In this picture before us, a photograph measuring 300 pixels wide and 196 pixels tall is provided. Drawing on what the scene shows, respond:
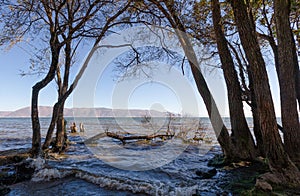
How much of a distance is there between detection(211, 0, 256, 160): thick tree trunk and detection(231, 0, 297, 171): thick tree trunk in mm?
1745

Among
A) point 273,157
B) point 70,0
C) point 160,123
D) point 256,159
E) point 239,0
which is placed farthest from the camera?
point 160,123

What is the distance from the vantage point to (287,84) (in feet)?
18.1

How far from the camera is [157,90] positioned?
377 inches

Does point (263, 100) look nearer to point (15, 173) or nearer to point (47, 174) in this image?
point (47, 174)

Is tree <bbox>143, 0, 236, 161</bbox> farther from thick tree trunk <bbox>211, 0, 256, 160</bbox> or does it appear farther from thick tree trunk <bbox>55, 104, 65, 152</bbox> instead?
thick tree trunk <bbox>55, 104, 65, 152</bbox>

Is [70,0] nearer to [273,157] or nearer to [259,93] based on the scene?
[259,93]

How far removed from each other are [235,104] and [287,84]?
153 centimetres

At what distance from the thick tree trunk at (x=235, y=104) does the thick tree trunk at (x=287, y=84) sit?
1.15m

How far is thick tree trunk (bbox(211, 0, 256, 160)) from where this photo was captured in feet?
21.1

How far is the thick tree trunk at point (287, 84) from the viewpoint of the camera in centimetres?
539

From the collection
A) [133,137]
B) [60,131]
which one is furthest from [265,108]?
[133,137]

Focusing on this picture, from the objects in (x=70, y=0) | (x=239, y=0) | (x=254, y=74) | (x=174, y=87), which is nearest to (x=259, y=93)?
(x=254, y=74)

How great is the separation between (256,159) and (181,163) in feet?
8.42

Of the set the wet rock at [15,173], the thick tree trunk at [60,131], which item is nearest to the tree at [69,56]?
the thick tree trunk at [60,131]
